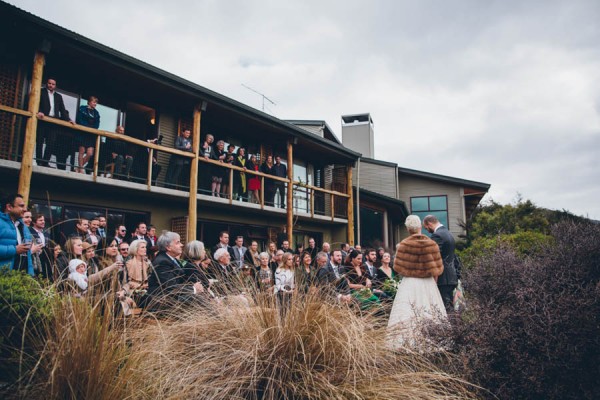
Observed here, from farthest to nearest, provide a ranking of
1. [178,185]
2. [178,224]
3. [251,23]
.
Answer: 1. [251,23]
2. [178,224]
3. [178,185]

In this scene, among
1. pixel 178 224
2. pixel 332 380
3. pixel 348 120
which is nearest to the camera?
→ pixel 332 380

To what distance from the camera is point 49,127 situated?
8.60m

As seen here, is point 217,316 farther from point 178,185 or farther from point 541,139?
point 541,139

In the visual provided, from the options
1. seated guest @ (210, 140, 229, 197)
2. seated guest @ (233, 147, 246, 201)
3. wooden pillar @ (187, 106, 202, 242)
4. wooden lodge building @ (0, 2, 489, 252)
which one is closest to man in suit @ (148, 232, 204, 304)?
wooden lodge building @ (0, 2, 489, 252)

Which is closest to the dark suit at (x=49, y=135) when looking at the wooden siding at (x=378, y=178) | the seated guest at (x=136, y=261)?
the seated guest at (x=136, y=261)

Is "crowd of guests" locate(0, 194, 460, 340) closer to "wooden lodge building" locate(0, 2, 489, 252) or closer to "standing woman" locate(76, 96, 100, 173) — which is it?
"wooden lodge building" locate(0, 2, 489, 252)

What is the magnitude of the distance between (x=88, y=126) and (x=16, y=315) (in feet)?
24.7

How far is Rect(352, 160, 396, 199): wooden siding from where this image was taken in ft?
78.7

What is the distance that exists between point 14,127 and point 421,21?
1062 cm

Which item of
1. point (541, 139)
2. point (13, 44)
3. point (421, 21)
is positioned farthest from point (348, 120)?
point (541, 139)

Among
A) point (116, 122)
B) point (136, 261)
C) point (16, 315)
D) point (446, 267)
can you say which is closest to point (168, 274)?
point (136, 261)

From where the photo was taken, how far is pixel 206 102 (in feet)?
37.0

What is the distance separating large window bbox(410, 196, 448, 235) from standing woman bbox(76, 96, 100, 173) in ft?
62.8

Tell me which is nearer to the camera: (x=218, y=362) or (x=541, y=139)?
(x=218, y=362)
